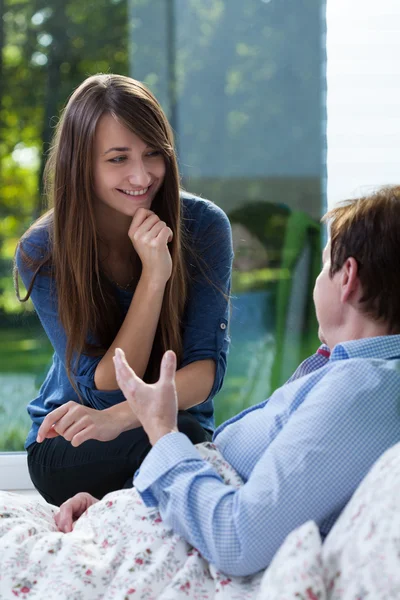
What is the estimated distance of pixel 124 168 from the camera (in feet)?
7.29

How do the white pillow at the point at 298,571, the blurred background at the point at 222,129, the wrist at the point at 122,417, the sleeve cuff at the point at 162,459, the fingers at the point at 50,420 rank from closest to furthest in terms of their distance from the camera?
the white pillow at the point at 298,571 < the sleeve cuff at the point at 162,459 < the fingers at the point at 50,420 < the wrist at the point at 122,417 < the blurred background at the point at 222,129

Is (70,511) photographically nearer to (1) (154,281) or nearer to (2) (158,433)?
(2) (158,433)

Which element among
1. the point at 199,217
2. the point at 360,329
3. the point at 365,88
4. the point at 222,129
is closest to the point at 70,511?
the point at 360,329

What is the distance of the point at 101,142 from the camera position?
2207 mm

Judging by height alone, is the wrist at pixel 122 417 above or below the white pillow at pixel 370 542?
below

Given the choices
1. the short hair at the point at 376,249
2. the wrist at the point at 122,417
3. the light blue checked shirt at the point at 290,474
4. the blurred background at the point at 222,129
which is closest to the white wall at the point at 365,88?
the blurred background at the point at 222,129

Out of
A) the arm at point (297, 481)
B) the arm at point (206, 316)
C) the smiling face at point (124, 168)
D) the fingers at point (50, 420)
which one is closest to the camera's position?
the arm at point (297, 481)

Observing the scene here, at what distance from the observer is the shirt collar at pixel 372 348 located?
1.48 m

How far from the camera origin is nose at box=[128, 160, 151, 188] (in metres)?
2.21

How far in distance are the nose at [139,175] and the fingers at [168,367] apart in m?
0.87

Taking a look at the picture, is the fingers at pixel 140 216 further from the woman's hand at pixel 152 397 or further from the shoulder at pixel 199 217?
the woman's hand at pixel 152 397

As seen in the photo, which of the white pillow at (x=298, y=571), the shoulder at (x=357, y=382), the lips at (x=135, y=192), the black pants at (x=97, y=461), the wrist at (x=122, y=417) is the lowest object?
the black pants at (x=97, y=461)

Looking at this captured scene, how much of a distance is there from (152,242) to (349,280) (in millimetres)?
803

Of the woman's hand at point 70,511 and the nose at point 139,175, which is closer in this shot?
the woman's hand at point 70,511
